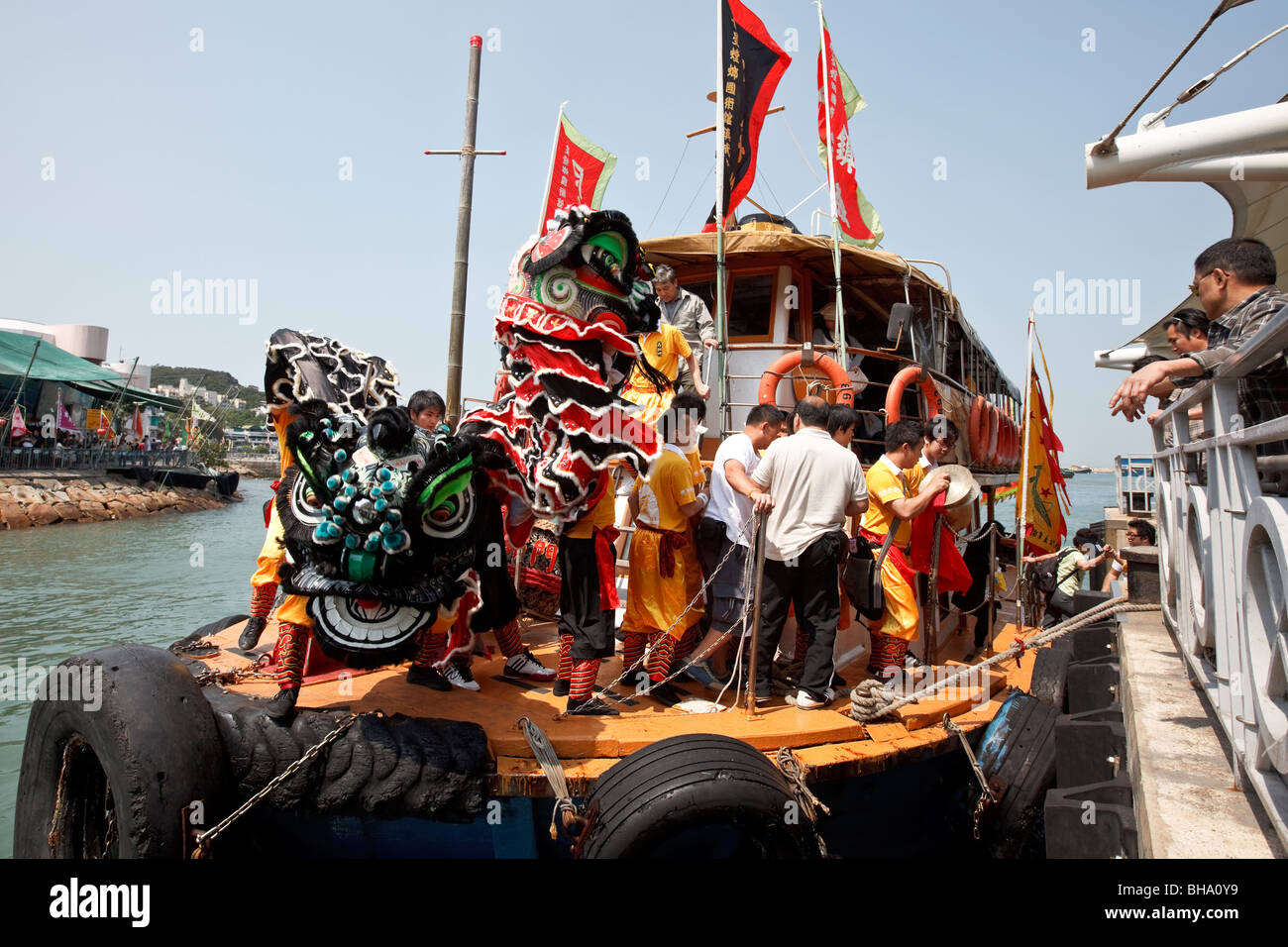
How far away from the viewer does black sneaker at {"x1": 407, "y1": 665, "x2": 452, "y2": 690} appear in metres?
3.90

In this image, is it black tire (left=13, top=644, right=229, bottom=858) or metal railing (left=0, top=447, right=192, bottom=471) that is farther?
metal railing (left=0, top=447, right=192, bottom=471)

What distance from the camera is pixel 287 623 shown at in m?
3.20

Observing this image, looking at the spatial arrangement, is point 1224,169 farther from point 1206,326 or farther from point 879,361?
point 879,361

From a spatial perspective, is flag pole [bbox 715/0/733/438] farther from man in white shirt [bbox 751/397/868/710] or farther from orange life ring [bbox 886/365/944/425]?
man in white shirt [bbox 751/397/868/710]

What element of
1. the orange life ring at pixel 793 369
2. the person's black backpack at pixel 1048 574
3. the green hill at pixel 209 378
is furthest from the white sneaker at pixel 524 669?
the green hill at pixel 209 378

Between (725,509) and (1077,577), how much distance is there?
261 inches

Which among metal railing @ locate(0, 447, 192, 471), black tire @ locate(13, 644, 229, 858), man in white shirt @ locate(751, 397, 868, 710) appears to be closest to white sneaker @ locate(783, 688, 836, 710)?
man in white shirt @ locate(751, 397, 868, 710)

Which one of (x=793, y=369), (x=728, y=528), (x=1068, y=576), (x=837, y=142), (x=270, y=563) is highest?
(x=837, y=142)

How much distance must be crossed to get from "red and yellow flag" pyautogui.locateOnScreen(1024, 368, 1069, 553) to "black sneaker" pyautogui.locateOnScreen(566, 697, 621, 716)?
5.30 meters

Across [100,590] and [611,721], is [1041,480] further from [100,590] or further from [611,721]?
[100,590]

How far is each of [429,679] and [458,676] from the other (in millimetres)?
145

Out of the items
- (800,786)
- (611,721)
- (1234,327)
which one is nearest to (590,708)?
(611,721)

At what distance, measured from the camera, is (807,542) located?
384cm

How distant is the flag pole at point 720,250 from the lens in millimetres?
6262
